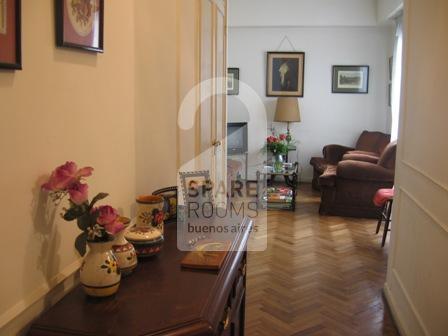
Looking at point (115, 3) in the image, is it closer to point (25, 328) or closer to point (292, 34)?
point (25, 328)

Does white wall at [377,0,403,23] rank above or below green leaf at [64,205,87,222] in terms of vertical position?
above

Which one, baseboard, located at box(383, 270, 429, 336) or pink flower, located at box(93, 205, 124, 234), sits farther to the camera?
baseboard, located at box(383, 270, 429, 336)

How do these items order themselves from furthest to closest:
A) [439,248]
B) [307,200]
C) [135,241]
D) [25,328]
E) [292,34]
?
[292,34] < [307,200] < [439,248] < [135,241] < [25,328]

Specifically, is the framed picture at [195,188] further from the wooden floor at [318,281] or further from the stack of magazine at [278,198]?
the stack of magazine at [278,198]

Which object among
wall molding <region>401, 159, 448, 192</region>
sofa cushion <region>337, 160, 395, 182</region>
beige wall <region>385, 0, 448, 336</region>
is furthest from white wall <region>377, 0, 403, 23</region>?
wall molding <region>401, 159, 448, 192</region>

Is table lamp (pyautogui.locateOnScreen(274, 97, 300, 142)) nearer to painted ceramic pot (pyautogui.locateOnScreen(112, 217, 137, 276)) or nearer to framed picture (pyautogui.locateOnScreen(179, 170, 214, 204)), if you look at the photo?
framed picture (pyautogui.locateOnScreen(179, 170, 214, 204))

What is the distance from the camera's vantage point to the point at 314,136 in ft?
23.2

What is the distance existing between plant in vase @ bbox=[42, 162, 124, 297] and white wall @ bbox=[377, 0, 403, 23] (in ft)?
16.8

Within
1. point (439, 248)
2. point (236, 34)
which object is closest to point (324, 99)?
point (236, 34)

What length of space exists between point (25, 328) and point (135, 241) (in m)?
0.47

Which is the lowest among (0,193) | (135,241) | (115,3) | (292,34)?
(135,241)

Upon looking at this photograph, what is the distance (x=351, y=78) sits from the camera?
6863 millimetres

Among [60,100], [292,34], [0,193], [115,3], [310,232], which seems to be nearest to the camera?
[0,193]

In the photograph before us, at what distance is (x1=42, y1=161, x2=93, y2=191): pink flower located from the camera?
123 centimetres
